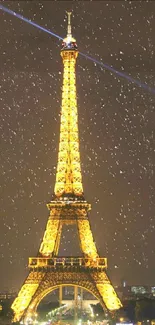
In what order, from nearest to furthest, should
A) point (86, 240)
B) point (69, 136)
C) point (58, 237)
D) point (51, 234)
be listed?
point (86, 240), point (51, 234), point (58, 237), point (69, 136)

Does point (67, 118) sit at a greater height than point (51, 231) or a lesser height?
greater

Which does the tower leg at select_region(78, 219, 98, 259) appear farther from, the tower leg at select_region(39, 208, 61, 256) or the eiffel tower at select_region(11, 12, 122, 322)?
the tower leg at select_region(39, 208, 61, 256)

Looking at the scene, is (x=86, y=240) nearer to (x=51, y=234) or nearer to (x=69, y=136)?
(x=51, y=234)

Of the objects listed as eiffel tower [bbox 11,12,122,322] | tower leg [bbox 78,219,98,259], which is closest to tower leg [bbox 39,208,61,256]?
eiffel tower [bbox 11,12,122,322]

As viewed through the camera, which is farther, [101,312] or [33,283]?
[101,312]

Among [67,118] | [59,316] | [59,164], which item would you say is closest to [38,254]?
[59,164]

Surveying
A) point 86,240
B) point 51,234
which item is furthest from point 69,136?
point 86,240

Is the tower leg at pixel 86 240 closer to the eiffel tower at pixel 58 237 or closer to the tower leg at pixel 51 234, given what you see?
the eiffel tower at pixel 58 237

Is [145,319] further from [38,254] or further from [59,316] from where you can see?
[59,316]

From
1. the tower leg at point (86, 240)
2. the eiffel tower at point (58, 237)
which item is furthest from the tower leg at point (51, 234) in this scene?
the tower leg at point (86, 240)
